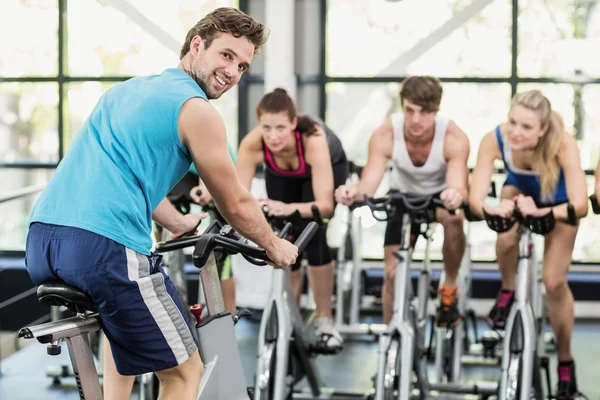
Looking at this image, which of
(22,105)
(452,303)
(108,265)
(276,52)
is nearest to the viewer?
(108,265)

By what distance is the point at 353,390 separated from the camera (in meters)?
4.77

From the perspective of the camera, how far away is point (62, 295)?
7.75 ft

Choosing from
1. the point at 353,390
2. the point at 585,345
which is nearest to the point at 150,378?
the point at 353,390

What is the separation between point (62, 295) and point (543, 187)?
2.40m

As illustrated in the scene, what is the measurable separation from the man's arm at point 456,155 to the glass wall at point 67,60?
111 inches

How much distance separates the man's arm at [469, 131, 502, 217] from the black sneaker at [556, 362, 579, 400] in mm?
797

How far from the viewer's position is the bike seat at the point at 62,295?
7.74ft

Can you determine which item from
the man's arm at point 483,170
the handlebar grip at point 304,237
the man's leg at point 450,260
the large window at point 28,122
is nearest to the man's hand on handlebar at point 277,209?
the man's arm at point 483,170

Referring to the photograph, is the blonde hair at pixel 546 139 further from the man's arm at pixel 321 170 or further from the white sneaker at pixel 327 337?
the white sneaker at pixel 327 337

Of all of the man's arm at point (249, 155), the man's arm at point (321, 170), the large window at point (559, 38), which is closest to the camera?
the man's arm at point (321, 170)

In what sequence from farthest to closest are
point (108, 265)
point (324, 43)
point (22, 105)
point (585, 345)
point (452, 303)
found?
1. point (22, 105)
2. point (324, 43)
3. point (585, 345)
4. point (452, 303)
5. point (108, 265)

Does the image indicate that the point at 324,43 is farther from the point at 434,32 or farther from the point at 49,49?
the point at 49,49

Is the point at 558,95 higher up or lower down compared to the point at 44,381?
higher up

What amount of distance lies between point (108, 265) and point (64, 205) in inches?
6.7
